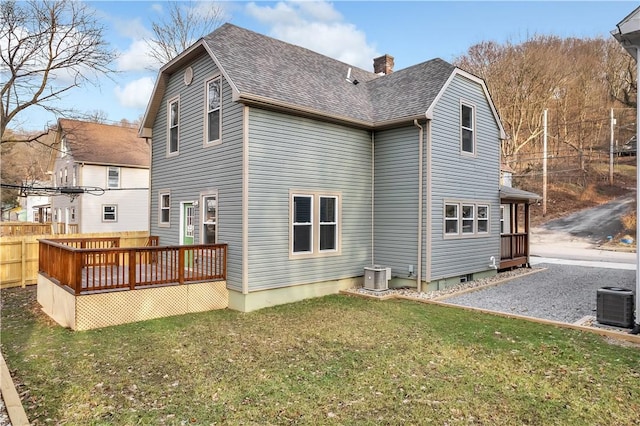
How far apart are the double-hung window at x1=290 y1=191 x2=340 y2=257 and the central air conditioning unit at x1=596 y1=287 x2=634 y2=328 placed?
5903 mm

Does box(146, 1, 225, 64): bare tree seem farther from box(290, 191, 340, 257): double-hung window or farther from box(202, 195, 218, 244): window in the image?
box(290, 191, 340, 257): double-hung window

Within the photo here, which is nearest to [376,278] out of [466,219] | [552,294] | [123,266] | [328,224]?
[328,224]

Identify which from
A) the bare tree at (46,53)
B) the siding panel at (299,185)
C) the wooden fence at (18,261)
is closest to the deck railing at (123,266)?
the siding panel at (299,185)

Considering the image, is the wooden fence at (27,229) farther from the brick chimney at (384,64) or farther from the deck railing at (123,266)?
the brick chimney at (384,64)

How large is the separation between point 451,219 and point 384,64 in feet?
27.8

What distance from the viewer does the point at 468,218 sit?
1203 centimetres

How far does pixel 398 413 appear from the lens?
3938mm

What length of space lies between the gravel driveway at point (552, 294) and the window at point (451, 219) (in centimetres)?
189

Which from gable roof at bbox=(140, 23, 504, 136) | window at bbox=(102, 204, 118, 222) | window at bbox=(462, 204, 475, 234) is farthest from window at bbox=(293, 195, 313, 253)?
window at bbox=(102, 204, 118, 222)

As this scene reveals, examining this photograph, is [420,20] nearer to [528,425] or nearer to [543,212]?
[528,425]

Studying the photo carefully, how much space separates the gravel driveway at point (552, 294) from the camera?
8.43 meters

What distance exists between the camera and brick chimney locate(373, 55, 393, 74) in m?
16.4

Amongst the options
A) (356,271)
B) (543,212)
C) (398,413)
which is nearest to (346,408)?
(398,413)

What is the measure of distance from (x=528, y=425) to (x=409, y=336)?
2.94 m
